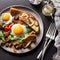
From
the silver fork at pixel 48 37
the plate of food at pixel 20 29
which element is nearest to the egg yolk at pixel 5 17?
the plate of food at pixel 20 29

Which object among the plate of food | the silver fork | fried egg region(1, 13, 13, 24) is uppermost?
fried egg region(1, 13, 13, 24)

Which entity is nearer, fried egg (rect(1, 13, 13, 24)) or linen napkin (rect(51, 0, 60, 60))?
linen napkin (rect(51, 0, 60, 60))

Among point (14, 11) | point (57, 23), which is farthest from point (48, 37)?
point (14, 11)

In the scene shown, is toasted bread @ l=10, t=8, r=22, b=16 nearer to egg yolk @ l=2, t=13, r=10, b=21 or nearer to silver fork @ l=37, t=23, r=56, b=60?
egg yolk @ l=2, t=13, r=10, b=21

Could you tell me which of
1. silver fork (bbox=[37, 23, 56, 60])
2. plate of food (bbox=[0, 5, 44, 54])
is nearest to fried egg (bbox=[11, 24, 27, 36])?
plate of food (bbox=[0, 5, 44, 54])

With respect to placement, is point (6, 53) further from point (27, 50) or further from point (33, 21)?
point (33, 21)

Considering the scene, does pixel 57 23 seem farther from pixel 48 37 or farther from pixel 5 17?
pixel 5 17

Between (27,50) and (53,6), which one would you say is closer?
(27,50)

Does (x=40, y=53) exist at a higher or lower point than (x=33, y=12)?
lower

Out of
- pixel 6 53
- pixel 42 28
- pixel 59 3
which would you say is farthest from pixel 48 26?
pixel 6 53
